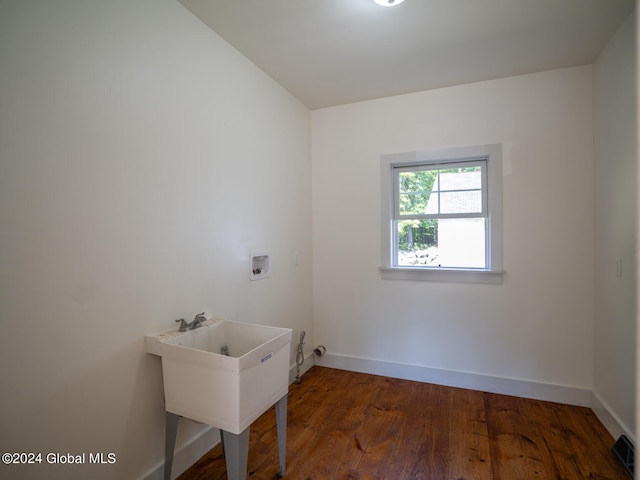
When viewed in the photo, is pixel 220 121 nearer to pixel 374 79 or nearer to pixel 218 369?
pixel 374 79

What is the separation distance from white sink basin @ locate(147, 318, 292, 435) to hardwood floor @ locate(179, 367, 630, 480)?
551 mm

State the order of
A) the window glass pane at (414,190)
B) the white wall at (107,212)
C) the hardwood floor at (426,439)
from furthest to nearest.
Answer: the window glass pane at (414,190)
the hardwood floor at (426,439)
the white wall at (107,212)

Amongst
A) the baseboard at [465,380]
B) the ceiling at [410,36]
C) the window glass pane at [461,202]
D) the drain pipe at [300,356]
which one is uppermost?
the ceiling at [410,36]

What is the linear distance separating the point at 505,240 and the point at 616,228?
671 mm

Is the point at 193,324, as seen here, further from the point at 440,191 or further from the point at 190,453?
the point at 440,191

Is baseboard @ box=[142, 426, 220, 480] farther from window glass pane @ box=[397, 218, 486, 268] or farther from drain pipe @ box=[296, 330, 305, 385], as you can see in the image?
window glass pane @ box=[397, 218, 486, 268]

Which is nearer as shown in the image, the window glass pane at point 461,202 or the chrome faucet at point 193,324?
the chrome faucet at point 193,324

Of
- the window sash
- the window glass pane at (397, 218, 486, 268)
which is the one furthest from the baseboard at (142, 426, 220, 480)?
the window sash

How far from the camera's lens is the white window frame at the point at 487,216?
2545 mm

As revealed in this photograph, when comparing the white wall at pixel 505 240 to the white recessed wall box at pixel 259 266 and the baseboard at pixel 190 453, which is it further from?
the baseboard at pixel 190 453

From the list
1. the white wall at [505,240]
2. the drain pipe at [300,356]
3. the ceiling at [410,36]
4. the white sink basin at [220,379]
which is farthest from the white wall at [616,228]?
the drain pipe at [300,356]

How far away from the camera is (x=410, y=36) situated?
2.00 m

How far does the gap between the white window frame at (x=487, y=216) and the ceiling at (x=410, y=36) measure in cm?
60

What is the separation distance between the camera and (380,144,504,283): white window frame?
8.35 feet
